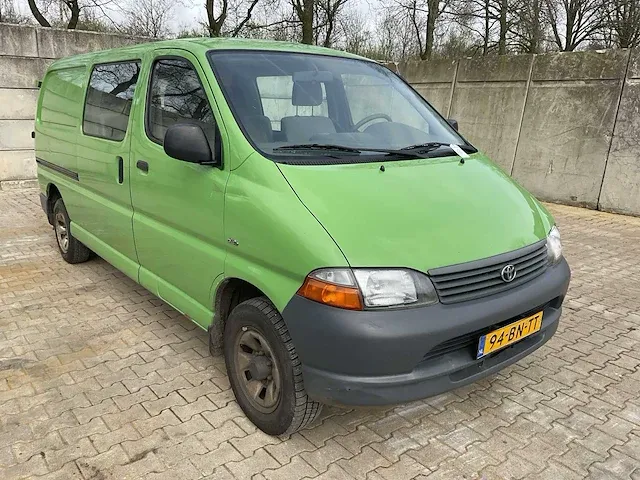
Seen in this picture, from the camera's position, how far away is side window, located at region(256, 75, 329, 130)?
2.96 meters

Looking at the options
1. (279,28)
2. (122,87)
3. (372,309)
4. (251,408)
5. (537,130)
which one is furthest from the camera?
(279,28)

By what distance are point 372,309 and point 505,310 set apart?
0.70m

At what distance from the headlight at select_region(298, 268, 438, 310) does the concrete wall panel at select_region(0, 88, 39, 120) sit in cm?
850

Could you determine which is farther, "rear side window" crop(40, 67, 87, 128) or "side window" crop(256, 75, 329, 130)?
"rear side window" crop(40, 67, 87, 128)

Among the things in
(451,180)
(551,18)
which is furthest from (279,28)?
(451,180)

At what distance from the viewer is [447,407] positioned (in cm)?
306

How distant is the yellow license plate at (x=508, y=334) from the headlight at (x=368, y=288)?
1.33 feet

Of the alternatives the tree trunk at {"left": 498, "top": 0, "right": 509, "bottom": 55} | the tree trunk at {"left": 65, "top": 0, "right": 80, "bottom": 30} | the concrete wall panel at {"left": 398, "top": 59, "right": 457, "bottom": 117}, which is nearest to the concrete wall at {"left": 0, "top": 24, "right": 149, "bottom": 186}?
the concrete wall panel at {"left": 398, "top": 59, "right": 457, "bottom": 117}

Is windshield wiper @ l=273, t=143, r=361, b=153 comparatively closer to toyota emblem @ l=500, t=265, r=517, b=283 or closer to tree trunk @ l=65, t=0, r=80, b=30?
toyota emblem @ l=500, t=265, r=517, b=283

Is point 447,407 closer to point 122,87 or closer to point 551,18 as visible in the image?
point 122,87

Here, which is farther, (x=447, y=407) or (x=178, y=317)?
(x=178, y=317)

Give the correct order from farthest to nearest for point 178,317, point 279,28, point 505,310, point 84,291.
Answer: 1. point 279,28
2. point 84,291
3. point 178,317
4. point 505,310

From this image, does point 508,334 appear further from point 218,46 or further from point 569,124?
point 569,124

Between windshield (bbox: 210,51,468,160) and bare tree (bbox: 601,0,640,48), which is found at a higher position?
bare tree (bbox: 601,0,640,48)
